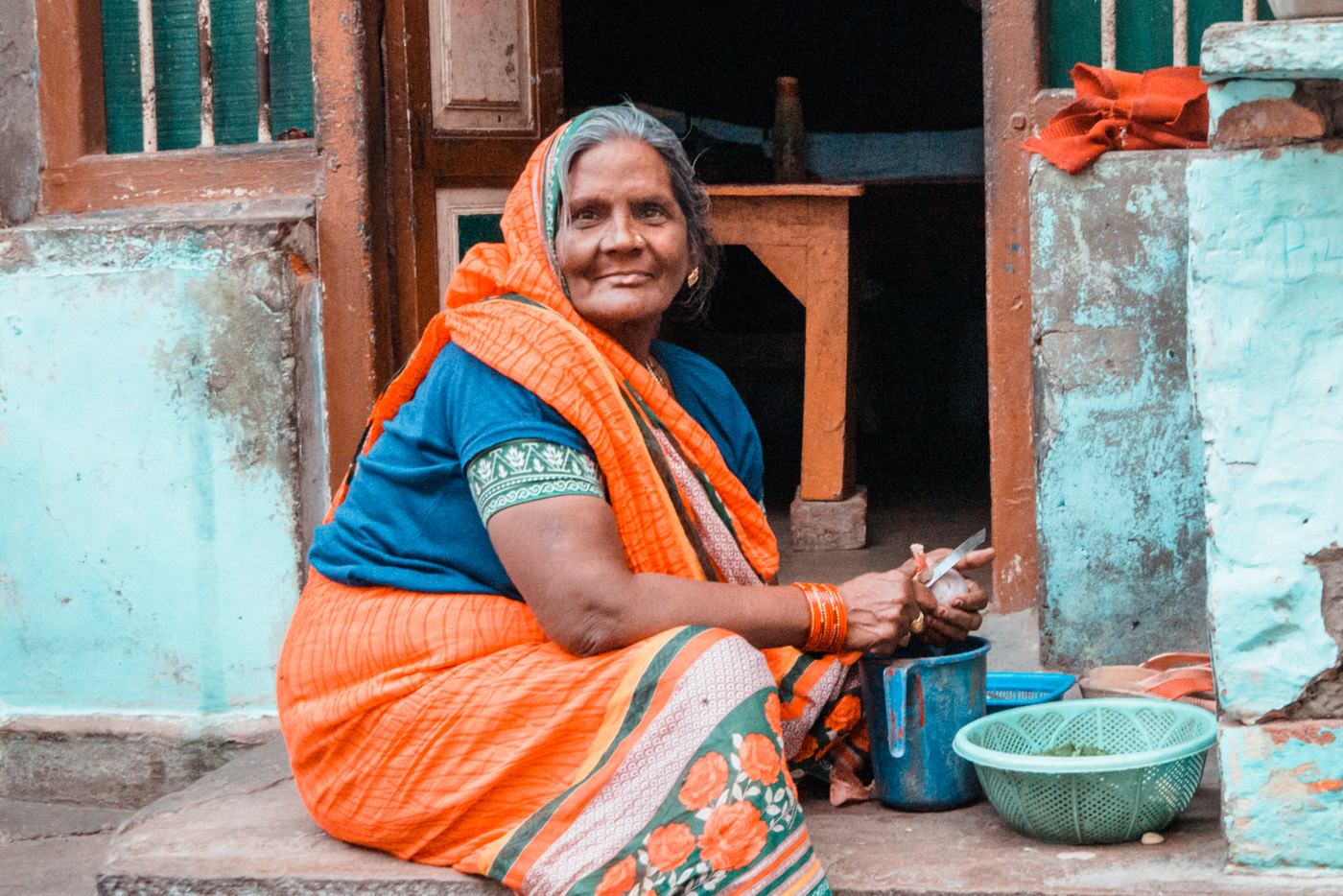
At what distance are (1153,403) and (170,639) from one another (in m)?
2.43

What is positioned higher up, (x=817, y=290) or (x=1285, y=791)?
(x=817, y=290)

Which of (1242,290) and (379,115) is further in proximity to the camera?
(379,115)

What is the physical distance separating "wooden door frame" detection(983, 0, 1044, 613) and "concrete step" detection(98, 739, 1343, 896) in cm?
91

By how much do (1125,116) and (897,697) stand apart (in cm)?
135

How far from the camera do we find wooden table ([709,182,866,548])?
4.30 m

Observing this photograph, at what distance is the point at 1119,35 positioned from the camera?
3057mm

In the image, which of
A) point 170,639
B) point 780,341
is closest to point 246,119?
point 170,639

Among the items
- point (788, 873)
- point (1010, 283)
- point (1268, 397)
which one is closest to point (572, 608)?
point (788, 873)

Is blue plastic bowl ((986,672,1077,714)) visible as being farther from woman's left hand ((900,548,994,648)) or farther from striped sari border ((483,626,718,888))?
striped sari border ((483,626,718,888))

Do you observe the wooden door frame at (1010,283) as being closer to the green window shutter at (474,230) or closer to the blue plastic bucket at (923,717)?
the blue plastic bucket at (923,717)

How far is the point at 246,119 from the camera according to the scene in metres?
3.59

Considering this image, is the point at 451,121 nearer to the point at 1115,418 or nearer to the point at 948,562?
the point at 1115,418

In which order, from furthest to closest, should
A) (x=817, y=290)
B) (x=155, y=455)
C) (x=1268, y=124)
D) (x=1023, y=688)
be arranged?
(x=817, y=290) → (x=155, y=455) → (x=1023, y=688) → (x=1268, y=124)

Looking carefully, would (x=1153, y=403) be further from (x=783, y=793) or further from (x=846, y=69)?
(x=846, y=69)
